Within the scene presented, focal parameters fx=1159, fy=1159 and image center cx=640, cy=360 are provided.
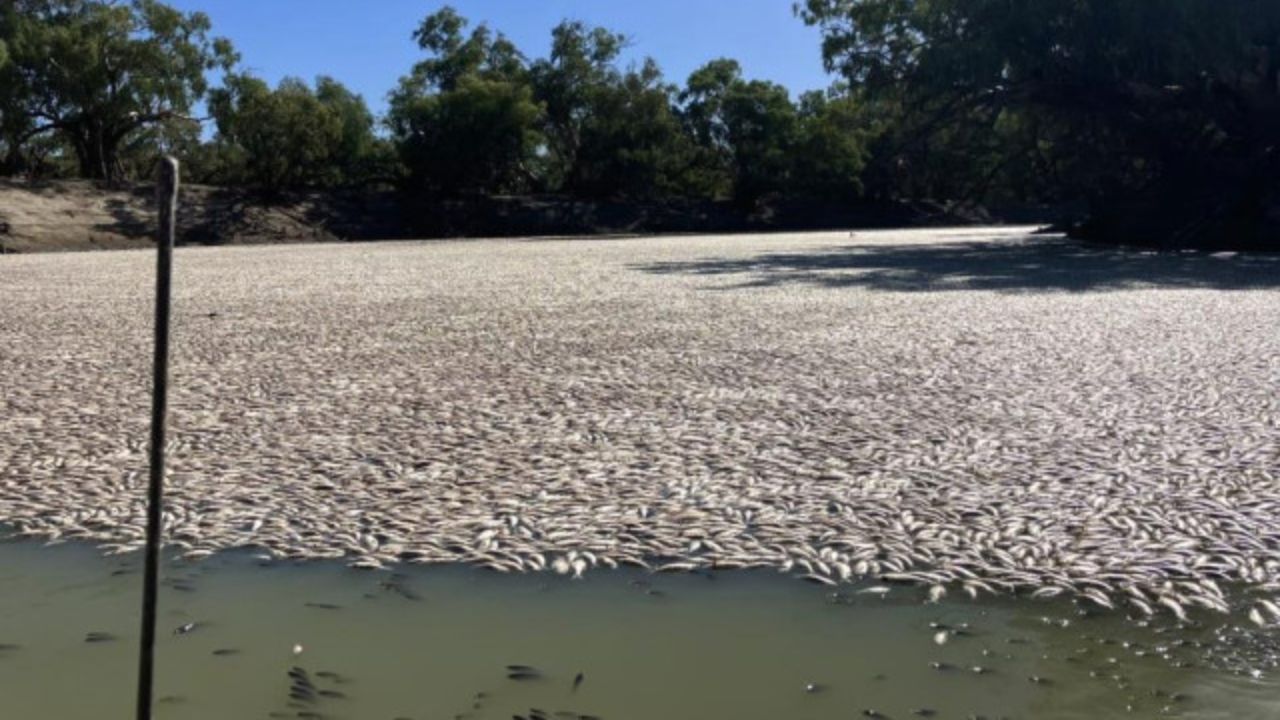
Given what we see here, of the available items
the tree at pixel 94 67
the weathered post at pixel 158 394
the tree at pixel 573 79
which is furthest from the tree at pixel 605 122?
the weathered post at pixel 158 394

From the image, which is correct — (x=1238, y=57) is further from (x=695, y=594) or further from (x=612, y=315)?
(x=695, y=594)

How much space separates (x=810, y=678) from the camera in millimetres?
3584

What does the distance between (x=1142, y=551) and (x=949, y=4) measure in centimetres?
2988

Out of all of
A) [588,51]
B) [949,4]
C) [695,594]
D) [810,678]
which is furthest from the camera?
[588,51]

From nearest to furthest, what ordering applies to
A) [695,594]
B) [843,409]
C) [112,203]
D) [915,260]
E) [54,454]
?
[695,594] → [54,454] → [843,409] → [915,260] → [112,203]

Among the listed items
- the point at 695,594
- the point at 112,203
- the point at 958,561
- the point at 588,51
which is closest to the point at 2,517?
the point at 695,594

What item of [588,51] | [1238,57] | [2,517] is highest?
[588,51]

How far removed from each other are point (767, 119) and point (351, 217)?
24615 millimetres

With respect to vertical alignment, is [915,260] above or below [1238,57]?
below

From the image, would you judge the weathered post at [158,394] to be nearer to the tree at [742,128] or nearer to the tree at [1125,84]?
the tree at [1125,84]

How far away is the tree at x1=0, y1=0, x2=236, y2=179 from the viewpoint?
4284cm

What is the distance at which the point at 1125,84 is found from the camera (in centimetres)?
3052

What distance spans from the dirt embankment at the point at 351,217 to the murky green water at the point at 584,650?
117ft

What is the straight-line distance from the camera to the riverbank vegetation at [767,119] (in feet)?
97.6
